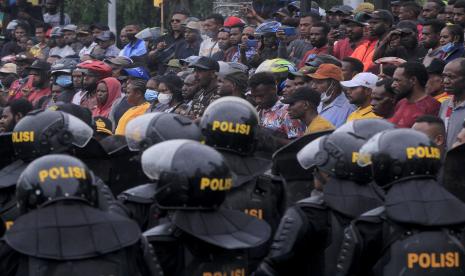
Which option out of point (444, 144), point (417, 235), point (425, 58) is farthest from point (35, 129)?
point (425, 58)

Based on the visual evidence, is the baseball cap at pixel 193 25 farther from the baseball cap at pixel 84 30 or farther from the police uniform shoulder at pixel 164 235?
the police uniform shoulder at pixel 164 235

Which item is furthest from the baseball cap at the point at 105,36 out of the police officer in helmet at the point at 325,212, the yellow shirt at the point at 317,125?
the police officer in helmet at the point at 325,212

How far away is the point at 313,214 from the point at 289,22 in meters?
9.36

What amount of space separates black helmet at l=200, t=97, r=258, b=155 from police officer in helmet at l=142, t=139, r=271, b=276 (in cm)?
109

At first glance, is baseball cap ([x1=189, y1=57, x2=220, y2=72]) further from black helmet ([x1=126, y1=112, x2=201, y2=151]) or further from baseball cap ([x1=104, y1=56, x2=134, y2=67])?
black helmet ([x1=126, y1=112, x2=201, y2=151])

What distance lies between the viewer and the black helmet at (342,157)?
6.86 m

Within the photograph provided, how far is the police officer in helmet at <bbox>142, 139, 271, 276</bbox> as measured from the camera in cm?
599

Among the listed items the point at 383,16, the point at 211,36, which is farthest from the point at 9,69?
the point at 383,16

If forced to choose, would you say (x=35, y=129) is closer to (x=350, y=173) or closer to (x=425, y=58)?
(x=350, y=173)

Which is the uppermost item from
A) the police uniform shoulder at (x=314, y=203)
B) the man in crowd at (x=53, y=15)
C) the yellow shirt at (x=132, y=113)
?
the police uniform shoulder at (x=314, y=203)

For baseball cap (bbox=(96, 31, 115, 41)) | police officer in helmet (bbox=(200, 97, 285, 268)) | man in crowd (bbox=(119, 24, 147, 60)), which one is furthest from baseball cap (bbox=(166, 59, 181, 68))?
police officer in helmet (bbox=(200, 97, 285, 268))

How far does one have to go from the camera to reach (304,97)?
399 inches

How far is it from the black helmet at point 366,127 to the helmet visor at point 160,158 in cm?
132

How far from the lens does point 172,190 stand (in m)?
6.00
